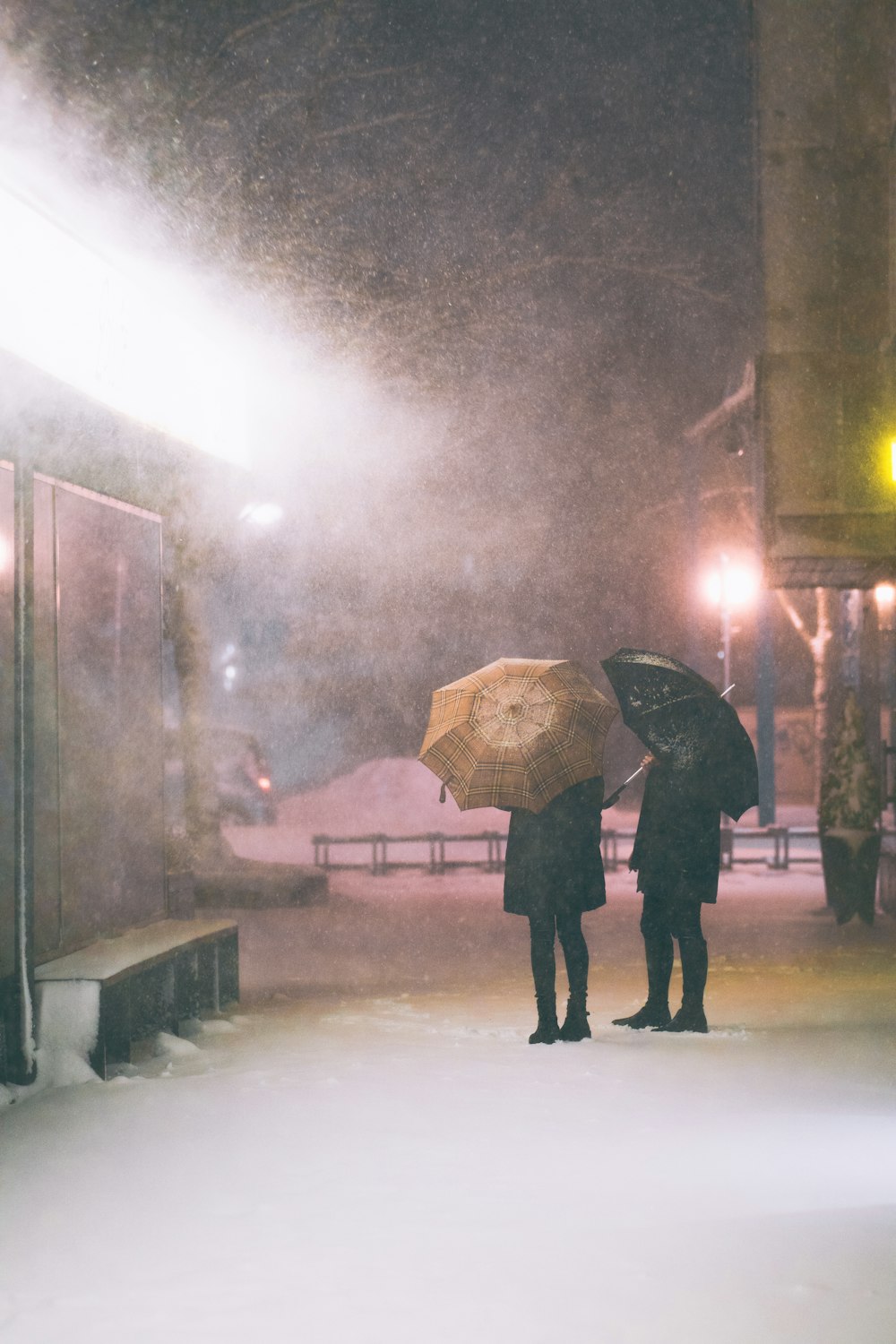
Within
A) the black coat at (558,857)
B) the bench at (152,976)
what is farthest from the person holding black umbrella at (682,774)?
the bench at (152,976)

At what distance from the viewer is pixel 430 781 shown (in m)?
38.8

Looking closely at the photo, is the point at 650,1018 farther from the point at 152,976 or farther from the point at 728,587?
the point at 728,587

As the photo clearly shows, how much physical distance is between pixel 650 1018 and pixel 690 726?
1.91 meters

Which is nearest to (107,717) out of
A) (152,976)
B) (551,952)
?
(152,976)

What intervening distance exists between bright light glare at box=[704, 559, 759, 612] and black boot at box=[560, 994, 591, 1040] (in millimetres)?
19537

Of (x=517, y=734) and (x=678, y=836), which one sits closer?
(x=517, y=734)

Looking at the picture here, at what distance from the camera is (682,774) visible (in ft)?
25.5

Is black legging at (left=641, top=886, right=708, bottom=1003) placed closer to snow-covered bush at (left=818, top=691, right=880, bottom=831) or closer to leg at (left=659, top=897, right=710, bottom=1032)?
leg at (left=659, top=897, right=710, bottom=1032)

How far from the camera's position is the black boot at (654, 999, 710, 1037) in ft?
26.6

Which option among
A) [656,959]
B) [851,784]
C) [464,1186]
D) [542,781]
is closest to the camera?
[464,1186]

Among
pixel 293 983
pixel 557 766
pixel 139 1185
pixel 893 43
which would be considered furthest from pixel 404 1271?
pixel 893 43

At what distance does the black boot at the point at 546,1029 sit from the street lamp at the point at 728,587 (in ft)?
62.7

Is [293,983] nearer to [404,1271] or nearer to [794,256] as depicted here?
[404,1271]

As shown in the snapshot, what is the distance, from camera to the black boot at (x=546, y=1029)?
7.85 metres
